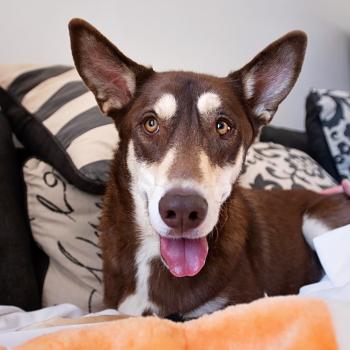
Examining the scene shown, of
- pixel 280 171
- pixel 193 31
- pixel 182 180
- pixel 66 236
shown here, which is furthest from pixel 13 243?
pixel 193 31

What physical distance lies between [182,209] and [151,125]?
32 centimetres

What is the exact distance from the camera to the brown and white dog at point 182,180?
1.14m

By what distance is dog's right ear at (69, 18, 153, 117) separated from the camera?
1.30 m

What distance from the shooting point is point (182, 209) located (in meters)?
1.04

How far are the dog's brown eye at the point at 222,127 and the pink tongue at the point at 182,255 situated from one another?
11.9 inches

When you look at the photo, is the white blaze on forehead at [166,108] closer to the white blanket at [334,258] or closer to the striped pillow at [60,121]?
the striped pillow at [60,121]

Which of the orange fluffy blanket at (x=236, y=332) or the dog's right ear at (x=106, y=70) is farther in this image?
the dog's right ear at (x=106, y=70)

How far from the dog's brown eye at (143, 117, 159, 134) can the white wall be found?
1066 mm

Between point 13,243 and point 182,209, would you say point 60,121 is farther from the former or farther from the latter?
point 182,209

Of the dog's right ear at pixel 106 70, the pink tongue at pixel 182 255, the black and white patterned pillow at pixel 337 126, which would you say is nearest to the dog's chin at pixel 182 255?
the pink tongue at pixel 182 255

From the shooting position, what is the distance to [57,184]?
1.66 metres

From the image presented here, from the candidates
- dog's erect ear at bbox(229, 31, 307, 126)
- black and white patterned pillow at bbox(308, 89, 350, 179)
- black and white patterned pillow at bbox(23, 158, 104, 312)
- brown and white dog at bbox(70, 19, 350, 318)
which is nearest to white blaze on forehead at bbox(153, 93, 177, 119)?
brown and white dog at bbox(70, 19, 350, 318)

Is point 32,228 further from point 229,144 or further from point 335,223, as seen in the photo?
point 335,223

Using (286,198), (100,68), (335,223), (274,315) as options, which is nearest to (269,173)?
(286,198)
